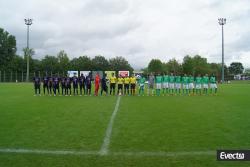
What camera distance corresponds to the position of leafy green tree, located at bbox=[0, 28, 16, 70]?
97.7m

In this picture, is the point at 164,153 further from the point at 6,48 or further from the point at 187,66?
the point at 187,66

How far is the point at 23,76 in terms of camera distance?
7594 cm

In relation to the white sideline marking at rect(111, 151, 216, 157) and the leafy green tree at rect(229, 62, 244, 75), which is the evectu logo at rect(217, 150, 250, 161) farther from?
the leafy green tree at rect(229, 62, 244, 75)

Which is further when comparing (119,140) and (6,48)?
(6,48)

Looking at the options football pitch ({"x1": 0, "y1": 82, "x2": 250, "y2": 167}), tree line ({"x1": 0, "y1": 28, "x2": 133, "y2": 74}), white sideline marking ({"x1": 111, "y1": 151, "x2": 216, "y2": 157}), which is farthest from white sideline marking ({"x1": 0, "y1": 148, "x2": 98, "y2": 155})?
tree line ({"x1": 0, "y1": 28, "x2": 133, "y2": 74})

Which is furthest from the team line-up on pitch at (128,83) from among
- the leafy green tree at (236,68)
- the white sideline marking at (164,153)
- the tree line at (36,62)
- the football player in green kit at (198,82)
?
the leafy green tree at (236,68)

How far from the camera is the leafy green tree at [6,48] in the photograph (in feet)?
320

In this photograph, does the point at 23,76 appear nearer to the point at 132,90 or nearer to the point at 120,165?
the point at 132,90

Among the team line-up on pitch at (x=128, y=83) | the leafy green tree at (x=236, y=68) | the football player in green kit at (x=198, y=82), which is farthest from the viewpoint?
the leafy green tree at (x=236, y=68)

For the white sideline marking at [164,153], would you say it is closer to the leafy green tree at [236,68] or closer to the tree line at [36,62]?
the tree line at [36,62]

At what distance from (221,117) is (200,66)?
98.2 meters

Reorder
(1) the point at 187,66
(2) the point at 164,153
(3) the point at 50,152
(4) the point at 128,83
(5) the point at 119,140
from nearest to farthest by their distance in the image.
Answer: (2) the point at 164,153 → (3) the point at 50,152 → (5) the point at 119,140 → (4) the point at 128,83 → (1) the point at 187,66

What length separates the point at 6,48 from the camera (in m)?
98.6

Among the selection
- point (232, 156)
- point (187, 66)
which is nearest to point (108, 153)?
point (232, 156)
